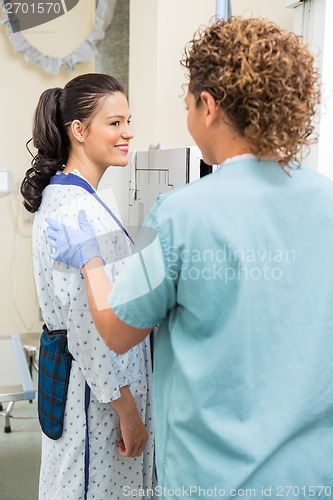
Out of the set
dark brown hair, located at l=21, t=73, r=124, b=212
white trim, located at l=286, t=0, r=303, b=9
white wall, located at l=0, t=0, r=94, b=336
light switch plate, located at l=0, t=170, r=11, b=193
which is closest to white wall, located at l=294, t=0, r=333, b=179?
white trim, located at l=286, t=0, r=303, b=9

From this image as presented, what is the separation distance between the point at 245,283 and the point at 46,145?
2.31 feet

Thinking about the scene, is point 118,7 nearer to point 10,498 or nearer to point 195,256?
point 10,498

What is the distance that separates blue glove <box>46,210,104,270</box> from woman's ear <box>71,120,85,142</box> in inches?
10.3

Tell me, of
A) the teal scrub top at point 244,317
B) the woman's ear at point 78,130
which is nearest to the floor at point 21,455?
the woman's ear at point 78,130

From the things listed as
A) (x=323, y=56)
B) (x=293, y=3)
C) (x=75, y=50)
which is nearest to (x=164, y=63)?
(x=293, y=3)

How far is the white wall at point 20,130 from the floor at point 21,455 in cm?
50

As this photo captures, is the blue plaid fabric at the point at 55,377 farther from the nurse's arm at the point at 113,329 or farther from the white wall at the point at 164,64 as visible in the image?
the white wall at the point at 164,64

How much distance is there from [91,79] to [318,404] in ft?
2.81

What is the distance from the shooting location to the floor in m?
2.17

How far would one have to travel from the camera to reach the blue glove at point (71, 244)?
3.47ft

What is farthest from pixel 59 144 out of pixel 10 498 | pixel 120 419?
pixel 10 498

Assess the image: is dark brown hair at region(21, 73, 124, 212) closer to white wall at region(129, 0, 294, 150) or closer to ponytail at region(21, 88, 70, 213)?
ponytail at region(21, 88, 70, 213)

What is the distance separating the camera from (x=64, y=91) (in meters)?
1.29

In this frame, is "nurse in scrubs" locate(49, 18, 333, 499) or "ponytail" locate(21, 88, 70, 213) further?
"ponytail" locate(21, 88, 70, 213)
